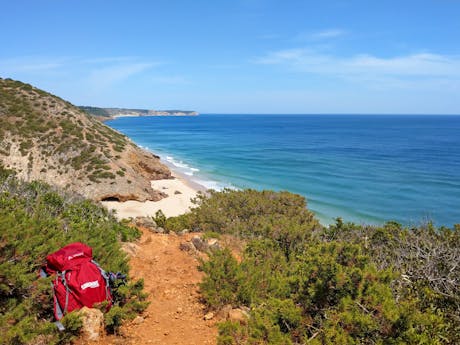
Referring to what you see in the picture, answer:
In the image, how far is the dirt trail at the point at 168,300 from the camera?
464 cm

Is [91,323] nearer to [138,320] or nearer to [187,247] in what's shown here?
[138,320]

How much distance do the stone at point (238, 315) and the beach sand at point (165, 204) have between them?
618 inches

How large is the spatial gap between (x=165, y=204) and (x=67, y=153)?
11.2 metres

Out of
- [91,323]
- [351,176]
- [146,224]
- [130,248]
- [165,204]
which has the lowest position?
[165,204]

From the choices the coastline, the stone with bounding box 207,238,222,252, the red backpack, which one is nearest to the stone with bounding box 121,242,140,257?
the stone with bounding box 207,238,222,252

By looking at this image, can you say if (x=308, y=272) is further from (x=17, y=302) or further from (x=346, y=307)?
(x=17, y=302)

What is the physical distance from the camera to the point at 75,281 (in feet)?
13.5

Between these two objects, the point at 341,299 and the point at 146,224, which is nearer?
the point at 341,299

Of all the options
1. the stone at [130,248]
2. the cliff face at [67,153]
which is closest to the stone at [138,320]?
the stone at [130,248]

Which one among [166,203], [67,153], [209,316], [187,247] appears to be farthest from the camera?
[67,153]

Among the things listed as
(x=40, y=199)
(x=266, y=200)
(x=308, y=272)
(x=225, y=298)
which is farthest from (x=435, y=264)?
(x=266, y=200)

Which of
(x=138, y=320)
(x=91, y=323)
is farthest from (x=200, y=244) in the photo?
(x=91, y=323)

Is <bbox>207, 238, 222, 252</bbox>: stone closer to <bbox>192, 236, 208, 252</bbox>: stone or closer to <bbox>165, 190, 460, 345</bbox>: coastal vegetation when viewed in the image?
<bbox>192, 236, 208, 252</bbox>: stone

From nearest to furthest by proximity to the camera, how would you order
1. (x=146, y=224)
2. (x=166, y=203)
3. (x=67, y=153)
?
1. (x=146, y=224)
2. (x=166, y=203)
3. (x=67, y=153)
